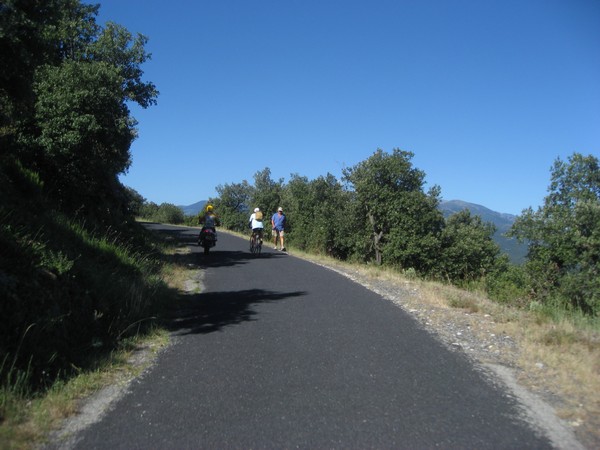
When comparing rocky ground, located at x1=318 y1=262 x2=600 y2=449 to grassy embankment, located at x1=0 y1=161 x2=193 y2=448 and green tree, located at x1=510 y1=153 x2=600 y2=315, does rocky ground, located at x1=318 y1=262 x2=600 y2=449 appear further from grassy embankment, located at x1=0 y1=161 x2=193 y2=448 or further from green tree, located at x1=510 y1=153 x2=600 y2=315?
green tree, located at x1=510 y1=153 x2=600 y2=315

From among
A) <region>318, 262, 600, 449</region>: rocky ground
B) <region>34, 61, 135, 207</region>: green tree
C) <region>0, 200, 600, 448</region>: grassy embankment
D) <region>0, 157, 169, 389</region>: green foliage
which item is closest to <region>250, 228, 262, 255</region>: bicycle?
<region>34, 61, 135, 207</region>: green tree

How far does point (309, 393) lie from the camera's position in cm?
439

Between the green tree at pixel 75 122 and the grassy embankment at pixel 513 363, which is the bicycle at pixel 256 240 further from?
A: the grassy embankment at pixel 513 363

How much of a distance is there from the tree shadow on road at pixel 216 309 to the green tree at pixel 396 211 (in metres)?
14.3

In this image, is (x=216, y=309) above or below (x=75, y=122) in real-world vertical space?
below

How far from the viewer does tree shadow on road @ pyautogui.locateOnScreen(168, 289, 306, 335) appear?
6.90 meters

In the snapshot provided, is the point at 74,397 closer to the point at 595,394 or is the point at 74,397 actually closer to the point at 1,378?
the point at 1,378

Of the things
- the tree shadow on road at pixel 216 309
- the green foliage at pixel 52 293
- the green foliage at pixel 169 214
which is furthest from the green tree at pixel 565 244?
the green foliage at pixel 169 214

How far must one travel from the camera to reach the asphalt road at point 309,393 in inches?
140

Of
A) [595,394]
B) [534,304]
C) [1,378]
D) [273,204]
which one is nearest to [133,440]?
[1,378]

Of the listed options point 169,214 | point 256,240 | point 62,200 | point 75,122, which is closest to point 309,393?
point 75,122

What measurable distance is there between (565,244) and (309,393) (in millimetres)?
20209

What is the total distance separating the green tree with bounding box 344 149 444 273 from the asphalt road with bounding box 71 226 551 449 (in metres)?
15.7

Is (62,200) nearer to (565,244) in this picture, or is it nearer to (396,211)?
(396,211)
